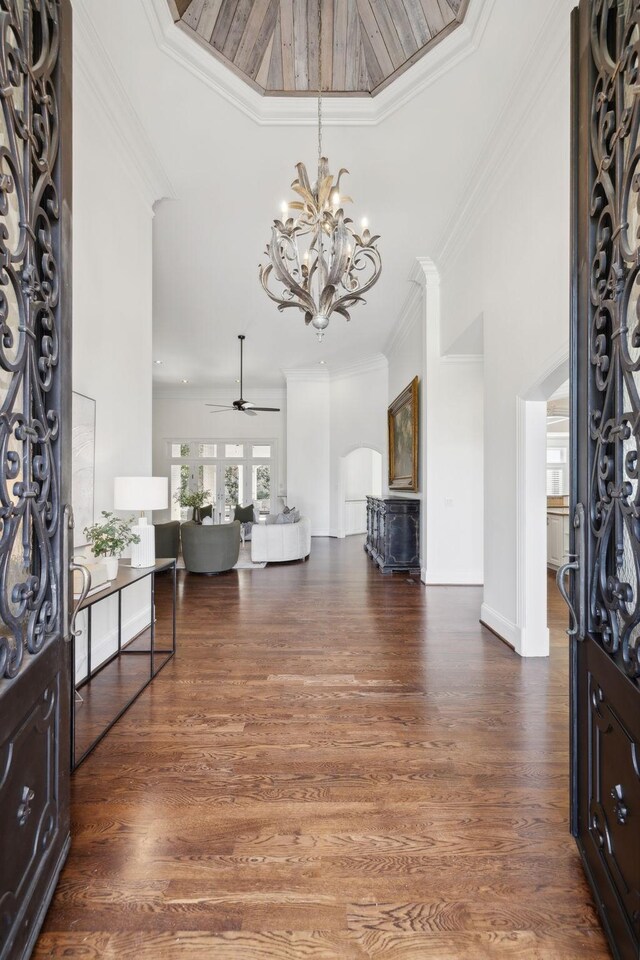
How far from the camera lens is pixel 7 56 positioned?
1206 millimetres

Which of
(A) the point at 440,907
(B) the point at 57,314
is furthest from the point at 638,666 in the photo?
(B) the point at 57,314

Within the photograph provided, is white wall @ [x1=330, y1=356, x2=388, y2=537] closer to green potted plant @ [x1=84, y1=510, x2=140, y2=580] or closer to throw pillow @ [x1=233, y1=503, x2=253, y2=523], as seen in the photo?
throw pillow @ [x1=233, y1=503, x2=253, y2=523]

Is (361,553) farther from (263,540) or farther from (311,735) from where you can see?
(311,735)

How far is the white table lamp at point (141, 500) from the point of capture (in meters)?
3.03

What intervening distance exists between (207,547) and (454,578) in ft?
11.2

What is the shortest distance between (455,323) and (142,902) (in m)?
5.21

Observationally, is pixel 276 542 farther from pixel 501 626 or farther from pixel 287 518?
pixel 501 626

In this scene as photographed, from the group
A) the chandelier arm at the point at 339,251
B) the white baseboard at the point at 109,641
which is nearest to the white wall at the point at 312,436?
the white baseboard at the point at 109,641

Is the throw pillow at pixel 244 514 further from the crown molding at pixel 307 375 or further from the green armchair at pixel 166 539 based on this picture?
the green armchair at pixel 166 539

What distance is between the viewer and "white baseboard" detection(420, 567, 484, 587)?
18.7ft

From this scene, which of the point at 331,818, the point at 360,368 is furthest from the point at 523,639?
the point at 360,368

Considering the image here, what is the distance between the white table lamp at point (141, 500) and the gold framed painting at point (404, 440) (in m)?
4.09

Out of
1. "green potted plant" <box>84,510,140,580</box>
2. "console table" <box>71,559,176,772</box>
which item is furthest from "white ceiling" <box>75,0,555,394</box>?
"console table" <box>71,559,176,772</box>

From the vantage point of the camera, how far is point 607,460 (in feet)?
4.66
